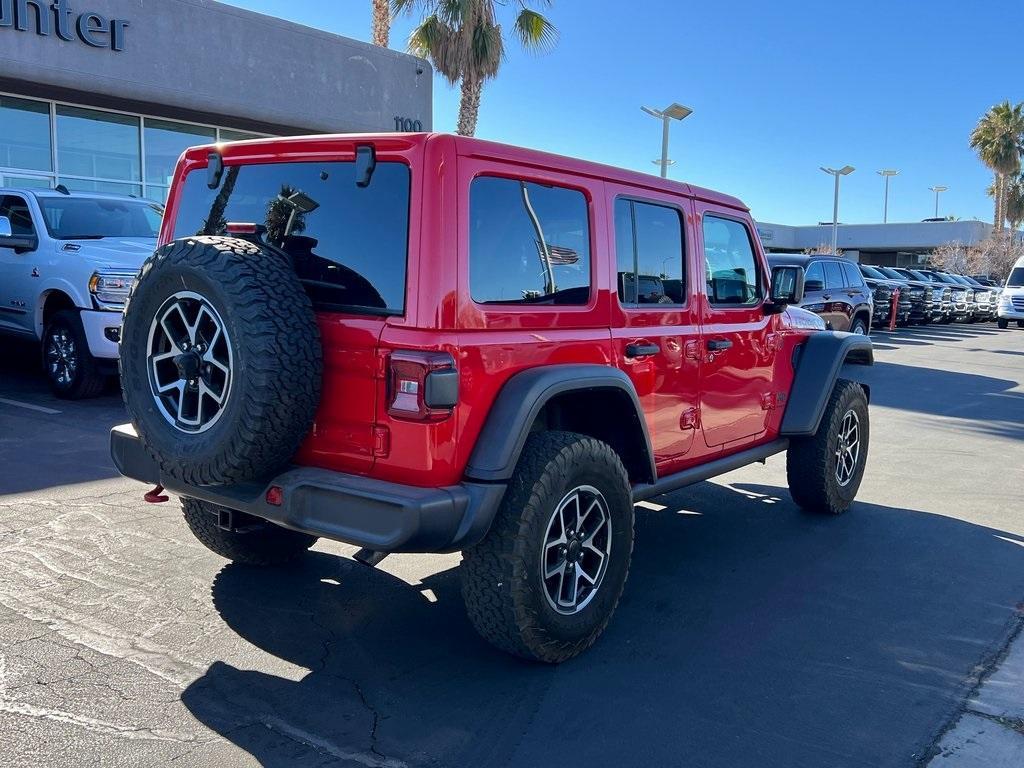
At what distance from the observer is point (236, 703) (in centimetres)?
336

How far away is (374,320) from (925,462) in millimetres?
6154

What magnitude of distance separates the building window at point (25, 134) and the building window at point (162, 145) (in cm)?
181

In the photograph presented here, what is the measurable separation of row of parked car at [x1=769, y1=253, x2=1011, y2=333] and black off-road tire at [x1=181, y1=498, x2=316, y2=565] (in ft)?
16.0

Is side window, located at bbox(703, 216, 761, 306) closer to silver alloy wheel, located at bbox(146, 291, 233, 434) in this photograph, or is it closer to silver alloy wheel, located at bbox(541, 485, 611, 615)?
silver alloy wheel, located at bbox(541, 485, 611, 615)

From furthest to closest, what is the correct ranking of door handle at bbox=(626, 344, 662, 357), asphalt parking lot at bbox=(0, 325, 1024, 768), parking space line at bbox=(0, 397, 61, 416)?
parking space line at bbox=(0, 397, 61, 416) < door handle at bbox=(626, 344, 662, 357) < asphalt parking lot at bbox=(0, 325, 1024, 768)

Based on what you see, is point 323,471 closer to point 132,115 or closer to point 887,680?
point 887,680

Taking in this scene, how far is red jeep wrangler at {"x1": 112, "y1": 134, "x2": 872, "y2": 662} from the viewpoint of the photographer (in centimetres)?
331

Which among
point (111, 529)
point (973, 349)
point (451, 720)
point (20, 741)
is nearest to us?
point (20, 741)

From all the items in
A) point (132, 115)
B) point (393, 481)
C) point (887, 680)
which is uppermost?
point (132, 115)

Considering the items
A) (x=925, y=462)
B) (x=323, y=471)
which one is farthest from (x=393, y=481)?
(x=925, y=462)

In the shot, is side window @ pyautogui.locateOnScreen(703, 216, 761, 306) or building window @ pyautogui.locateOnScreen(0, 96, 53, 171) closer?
side window @ pyautogui.locateOnScreen(703, 216, 761, 306)

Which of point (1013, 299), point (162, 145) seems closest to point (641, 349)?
point (162, 145)

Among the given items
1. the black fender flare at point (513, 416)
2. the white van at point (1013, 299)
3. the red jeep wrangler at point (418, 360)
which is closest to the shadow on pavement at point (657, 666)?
the red jeep wrangler at point (418, 360)

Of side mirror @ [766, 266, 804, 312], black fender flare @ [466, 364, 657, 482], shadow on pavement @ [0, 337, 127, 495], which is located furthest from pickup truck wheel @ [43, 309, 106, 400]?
black fender flare @ [466, 364, 657, 482]
